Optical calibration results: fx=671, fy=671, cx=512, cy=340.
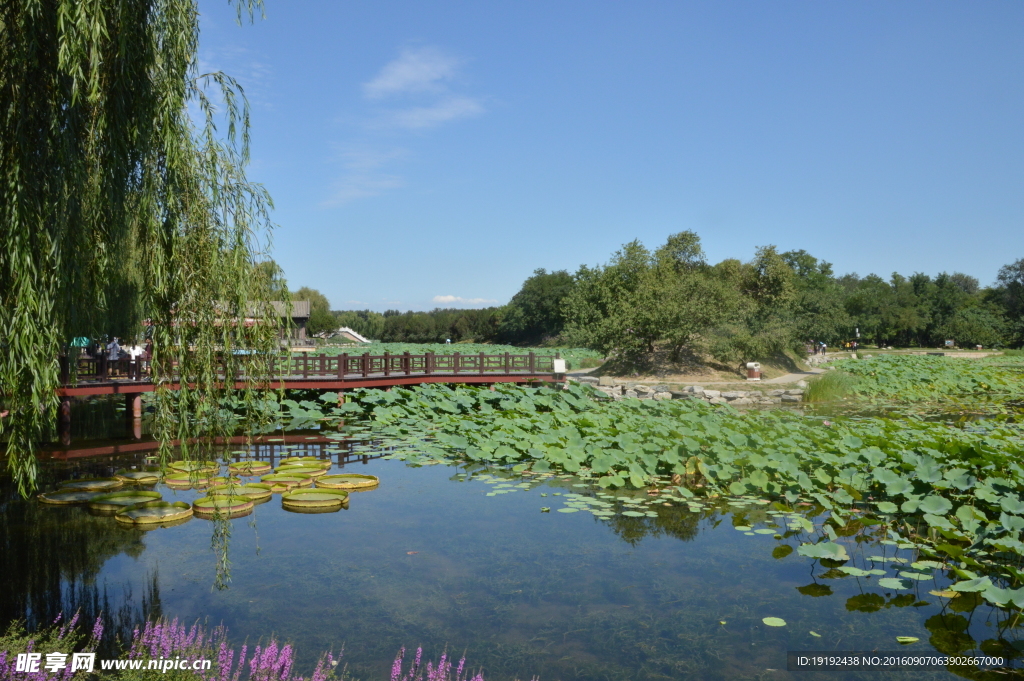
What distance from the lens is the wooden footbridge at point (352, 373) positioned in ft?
49.1

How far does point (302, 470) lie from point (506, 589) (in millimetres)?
5517

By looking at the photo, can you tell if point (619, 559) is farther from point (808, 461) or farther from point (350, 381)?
point (350, 381)

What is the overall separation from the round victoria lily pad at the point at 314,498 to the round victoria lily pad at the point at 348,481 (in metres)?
0.51

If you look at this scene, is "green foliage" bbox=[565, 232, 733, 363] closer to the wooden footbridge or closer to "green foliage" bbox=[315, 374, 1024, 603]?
the wooden footbridge

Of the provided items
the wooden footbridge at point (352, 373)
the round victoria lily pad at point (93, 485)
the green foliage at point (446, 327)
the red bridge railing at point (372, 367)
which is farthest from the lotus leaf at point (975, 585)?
the green foliage at point (446, 327)

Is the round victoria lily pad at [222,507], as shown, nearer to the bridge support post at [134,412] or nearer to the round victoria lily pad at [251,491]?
the round victoria lily pad at [251,491]

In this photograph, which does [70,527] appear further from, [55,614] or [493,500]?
[493,500]

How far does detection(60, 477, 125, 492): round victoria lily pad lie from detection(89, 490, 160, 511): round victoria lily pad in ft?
2.05

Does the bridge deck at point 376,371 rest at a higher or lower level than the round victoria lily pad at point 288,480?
higher

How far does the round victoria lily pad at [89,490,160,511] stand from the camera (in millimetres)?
8578

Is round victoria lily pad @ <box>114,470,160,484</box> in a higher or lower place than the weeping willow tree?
lower

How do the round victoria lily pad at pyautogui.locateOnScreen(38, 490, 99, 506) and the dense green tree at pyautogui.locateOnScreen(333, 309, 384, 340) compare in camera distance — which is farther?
the dense green tree at pyautogui.locateOnScreen(333, 309, 384, 340)

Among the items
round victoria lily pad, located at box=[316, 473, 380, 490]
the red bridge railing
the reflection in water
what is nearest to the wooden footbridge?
the red bridge railing

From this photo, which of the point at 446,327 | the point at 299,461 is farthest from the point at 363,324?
the point at 299,461
